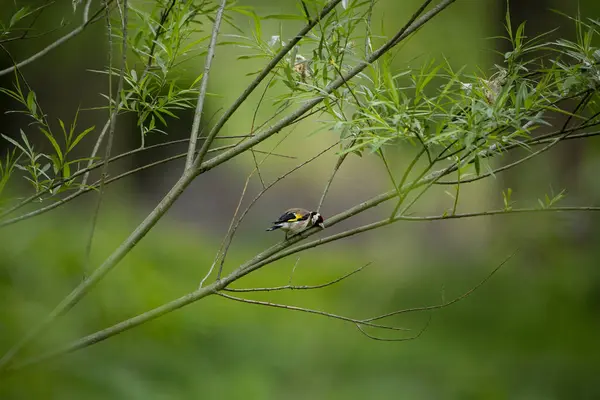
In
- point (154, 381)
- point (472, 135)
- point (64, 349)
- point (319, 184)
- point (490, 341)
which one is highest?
point (472, 135)

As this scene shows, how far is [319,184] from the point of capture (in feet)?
12.8

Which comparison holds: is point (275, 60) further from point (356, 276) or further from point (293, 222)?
point (356, 276)

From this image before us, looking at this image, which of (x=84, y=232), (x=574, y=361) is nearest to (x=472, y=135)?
(x=84, y=232)

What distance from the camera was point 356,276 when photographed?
4.20m

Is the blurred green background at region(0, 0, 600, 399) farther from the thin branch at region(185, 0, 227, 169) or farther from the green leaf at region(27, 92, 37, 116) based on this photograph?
the thin branch at region(185, 0, 227, 169)

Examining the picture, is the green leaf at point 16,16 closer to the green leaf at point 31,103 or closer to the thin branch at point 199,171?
the green leaf at point 31,103

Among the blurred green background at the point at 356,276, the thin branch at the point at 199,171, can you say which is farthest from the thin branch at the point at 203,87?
the blurred green background at the point at 356,276

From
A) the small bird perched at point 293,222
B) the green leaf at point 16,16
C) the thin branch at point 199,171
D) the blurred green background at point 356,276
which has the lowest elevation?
the blurred green background at point 356,276

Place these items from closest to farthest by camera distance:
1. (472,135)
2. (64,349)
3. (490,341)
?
(64,349), (472,135), (490,341)

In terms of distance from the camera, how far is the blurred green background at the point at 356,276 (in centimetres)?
308

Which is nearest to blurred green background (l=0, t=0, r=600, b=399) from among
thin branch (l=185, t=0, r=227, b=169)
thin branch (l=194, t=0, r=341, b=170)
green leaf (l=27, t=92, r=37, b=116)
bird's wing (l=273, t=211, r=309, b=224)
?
bird's wing (l=273, t=211, r=309, b=224)

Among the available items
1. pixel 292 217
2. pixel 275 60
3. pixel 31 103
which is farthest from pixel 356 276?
pixel 275 60

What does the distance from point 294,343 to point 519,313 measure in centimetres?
127

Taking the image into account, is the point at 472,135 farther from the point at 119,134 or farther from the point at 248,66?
the point at 248,66
